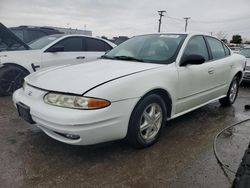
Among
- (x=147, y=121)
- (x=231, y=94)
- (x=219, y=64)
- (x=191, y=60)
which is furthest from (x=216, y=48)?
(x=147, y=121)

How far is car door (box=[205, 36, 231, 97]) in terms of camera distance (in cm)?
442

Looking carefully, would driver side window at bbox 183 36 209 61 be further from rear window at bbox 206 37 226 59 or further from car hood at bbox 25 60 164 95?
car hood at bbox 25 60 164 95

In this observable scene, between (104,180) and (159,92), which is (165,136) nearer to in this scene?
(159,92)

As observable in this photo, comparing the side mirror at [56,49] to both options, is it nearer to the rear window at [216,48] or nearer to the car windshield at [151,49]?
the car windshield at [151,49]

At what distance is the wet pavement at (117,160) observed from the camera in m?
2.48

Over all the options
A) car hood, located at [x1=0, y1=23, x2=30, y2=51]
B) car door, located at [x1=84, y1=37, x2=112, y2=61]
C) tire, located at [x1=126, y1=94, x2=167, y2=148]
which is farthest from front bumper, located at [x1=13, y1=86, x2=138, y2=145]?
car door, located at [x1=84, y1=37, x2=112, y2=61]

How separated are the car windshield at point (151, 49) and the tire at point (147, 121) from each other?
68 cm

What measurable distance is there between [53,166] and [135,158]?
3.06 feet

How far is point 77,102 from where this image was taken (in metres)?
2.54

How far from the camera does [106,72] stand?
297 centimetres

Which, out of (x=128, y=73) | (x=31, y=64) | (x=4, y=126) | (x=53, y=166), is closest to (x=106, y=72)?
(x=128, y=73)

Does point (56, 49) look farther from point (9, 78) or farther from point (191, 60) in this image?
point (191, 60)

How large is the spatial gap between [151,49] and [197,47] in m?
0.85

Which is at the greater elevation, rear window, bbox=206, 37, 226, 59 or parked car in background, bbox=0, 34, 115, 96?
rear window, bbox=206, 37, 226, 59
